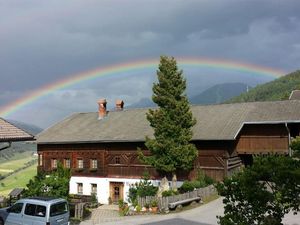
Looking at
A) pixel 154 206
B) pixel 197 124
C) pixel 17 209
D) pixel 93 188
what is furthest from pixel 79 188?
pixel 17 209

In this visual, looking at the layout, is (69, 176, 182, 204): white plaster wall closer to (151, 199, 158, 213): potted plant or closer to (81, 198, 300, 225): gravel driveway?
(151, 199, 158, 213): potted plant

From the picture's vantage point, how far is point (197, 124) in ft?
125

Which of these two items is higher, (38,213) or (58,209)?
(58,209)

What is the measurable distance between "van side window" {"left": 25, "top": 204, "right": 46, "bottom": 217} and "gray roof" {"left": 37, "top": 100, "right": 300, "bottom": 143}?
18057 mm

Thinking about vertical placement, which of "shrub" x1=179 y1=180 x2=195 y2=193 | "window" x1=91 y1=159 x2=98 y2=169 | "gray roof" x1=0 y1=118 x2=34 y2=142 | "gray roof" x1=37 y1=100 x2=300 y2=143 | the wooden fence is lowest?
the wooden fence

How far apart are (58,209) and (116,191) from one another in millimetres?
20204

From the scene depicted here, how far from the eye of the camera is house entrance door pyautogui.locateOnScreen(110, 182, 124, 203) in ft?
129

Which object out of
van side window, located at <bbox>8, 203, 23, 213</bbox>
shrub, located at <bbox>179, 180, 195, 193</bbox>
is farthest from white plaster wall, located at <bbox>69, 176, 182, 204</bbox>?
van side window, located at <bbox>8, 203, 23, 213</bbox>

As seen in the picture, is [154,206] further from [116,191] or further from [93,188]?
[93,188]

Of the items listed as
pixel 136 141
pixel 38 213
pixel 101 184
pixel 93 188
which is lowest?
pixel 93 188

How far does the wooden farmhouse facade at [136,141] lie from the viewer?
113ft

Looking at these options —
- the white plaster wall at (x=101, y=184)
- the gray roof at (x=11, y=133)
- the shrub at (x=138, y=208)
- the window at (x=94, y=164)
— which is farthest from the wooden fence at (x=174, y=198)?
the window at (x=94, y=164)

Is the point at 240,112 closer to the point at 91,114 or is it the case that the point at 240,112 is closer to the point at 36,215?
the point at 91,114

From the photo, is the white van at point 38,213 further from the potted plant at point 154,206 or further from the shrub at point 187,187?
the shrub at point 187,187
